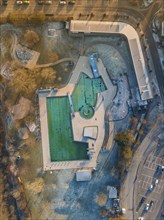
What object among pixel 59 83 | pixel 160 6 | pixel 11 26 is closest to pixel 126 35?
pixel 160 6

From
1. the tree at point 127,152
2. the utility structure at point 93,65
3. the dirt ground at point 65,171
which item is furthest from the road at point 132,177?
the utility structure at point 93,65

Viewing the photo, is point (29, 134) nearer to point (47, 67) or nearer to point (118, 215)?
point (47, 67)

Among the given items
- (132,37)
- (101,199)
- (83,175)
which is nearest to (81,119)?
(83,175)

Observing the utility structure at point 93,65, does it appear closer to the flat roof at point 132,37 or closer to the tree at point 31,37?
the flat roof at point 132,37

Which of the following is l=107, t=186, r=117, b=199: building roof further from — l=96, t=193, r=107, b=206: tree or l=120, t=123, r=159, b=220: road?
l=120, t=123, r=159, b=220: road

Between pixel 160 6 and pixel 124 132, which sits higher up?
pixel 160 6

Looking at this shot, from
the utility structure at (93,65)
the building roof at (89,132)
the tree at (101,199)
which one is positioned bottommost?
the tree at (101,199)
